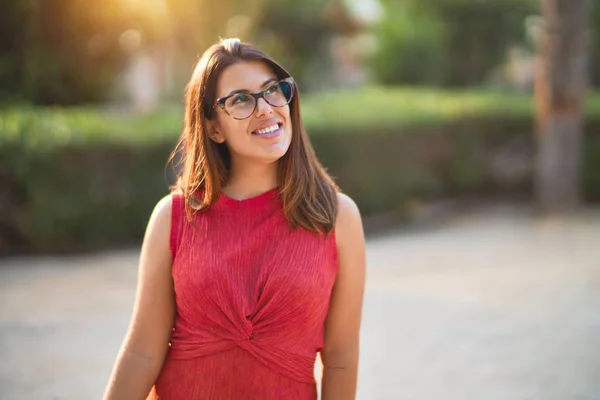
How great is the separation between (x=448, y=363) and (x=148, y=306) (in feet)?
10.7

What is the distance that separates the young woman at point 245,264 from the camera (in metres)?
2.41

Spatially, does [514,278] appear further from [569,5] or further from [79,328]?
[569,5]

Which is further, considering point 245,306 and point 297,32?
point 297,32

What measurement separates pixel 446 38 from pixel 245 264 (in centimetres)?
1766

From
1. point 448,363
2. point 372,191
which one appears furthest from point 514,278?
point 372,191

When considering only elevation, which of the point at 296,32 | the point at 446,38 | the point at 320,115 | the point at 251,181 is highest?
the point at 296,32

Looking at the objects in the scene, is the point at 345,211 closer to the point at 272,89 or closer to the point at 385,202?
the point at 272,89

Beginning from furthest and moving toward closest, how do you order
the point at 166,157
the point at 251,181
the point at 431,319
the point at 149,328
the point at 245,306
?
the point at 166,157 → the point at 431,319 → the point at 251,181 → the point at 149,328 → the point at 245,306

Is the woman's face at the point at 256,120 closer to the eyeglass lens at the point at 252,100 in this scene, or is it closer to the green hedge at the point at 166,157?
the eyeglass lens at the point at 252,100

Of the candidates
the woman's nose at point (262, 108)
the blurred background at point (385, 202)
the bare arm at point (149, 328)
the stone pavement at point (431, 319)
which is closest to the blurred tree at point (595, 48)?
the blurred background at point (385, 202)

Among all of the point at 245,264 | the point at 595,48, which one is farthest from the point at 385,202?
the point at 245,264

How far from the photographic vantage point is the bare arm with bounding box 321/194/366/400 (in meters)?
2.53

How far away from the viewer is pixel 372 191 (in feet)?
34.6

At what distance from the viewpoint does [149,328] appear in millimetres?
2486
